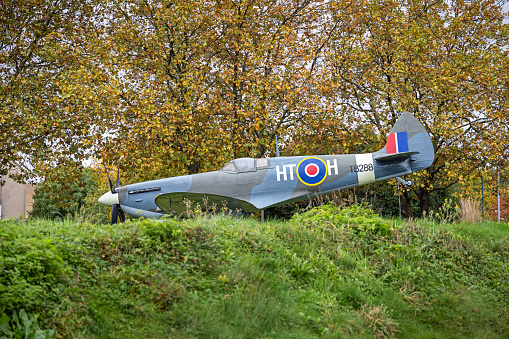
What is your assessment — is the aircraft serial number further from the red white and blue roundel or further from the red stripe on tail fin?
the red stripe on tail fin

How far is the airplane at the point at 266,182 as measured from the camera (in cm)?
1047

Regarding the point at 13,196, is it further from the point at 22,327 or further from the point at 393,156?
the point at 22,327

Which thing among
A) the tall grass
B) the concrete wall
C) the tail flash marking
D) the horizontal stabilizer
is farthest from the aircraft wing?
the concrete wall

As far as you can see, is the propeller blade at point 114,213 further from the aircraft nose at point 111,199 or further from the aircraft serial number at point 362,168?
the aircraft serial number at point 362,168

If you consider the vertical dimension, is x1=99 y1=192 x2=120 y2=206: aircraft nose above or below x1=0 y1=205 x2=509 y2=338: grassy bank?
above

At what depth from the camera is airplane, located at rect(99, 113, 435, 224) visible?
1047 cm

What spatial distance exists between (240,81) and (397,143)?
611 centimetres

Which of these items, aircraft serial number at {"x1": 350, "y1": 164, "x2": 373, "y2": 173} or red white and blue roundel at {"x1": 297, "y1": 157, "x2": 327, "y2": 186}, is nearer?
red white and blue roundel at {"x1": 297, "y1": 157, "x2": 327, "y2": 186}

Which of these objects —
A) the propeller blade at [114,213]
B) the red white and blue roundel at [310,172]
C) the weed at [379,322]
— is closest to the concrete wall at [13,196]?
the propeller blade at [114,213]

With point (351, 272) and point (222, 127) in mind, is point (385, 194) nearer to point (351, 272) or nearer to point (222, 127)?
point (222, 127)

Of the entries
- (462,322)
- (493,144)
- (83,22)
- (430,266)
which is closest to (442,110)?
(493,144)

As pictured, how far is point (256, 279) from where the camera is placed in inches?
220

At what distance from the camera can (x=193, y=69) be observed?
1472 centimetres

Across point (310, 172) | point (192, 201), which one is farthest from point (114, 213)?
point (310, 172)
